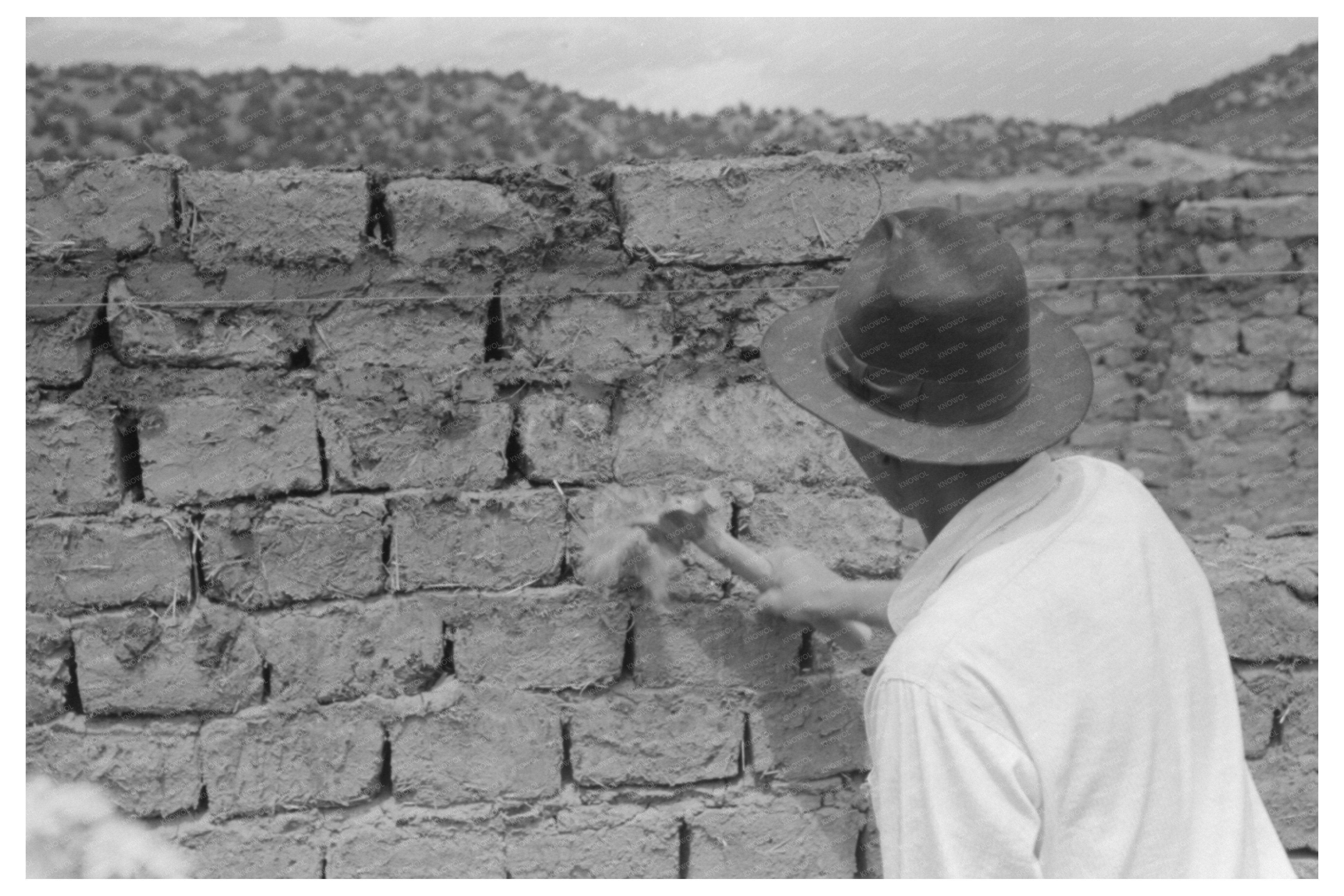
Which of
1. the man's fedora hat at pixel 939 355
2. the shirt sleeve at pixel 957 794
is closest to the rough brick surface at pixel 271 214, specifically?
the man's fedora hat at pixel 939 355

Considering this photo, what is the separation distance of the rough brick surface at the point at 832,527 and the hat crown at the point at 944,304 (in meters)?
0.93

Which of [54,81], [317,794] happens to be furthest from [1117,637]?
[54,81]

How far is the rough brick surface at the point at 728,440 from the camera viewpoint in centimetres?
262

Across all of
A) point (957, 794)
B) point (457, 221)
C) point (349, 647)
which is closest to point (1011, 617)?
point (957, 794)

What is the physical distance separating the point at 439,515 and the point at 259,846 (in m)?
0.95

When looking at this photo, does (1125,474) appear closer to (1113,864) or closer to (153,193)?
(1113,864)

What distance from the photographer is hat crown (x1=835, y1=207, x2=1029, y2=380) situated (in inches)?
66.1

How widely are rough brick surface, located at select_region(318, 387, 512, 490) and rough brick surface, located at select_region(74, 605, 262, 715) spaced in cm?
46

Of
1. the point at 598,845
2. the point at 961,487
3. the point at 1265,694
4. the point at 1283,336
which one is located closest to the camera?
the point at 961,487

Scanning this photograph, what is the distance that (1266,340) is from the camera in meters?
7.64

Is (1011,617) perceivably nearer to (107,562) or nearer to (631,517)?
(631,517)

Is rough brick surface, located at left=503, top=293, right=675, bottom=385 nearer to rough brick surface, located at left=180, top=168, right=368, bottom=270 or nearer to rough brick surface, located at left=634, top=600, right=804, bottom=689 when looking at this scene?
rough brick surface, located at left=180, top=168, right=368, bottom=270

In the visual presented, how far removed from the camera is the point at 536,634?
2637 mm

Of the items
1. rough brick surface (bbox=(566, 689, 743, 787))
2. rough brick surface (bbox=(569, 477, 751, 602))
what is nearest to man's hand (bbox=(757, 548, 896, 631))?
rough brick surface (bbox=(569, 477, 751, 602))
